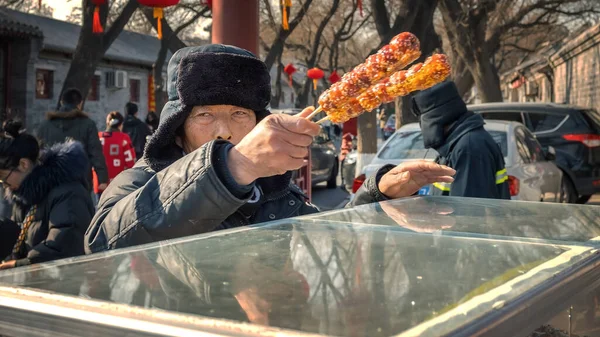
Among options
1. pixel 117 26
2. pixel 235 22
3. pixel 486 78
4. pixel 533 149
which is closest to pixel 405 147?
pixel 533 149

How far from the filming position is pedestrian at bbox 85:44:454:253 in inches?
71.2

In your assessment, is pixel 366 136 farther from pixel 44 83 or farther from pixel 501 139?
pixel 44 83

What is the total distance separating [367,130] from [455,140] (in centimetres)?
1073

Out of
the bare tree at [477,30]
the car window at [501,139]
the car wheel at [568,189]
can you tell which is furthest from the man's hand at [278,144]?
the bare tree at [477,30]

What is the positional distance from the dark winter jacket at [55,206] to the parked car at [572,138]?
918 centimetres

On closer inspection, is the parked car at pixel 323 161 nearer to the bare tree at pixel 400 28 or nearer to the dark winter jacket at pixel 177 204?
the bare tree at pixel 400 28

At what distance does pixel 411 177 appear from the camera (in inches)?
102

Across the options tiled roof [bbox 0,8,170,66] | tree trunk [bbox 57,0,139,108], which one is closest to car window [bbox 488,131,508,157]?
tree trunk [bbox 57,0,139,108]

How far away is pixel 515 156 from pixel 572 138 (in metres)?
4.82

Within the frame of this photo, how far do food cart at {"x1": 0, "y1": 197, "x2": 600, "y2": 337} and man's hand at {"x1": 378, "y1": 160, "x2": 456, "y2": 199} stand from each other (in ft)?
2.23

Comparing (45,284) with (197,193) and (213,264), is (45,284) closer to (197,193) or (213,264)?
(213,264)

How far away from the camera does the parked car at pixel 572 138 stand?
12.3 m

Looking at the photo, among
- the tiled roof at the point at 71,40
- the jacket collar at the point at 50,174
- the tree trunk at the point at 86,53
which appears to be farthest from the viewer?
the tiled roof at the point at 71,40

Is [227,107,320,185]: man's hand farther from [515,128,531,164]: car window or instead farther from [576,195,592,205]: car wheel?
[576,195,592,205]: car wheel
